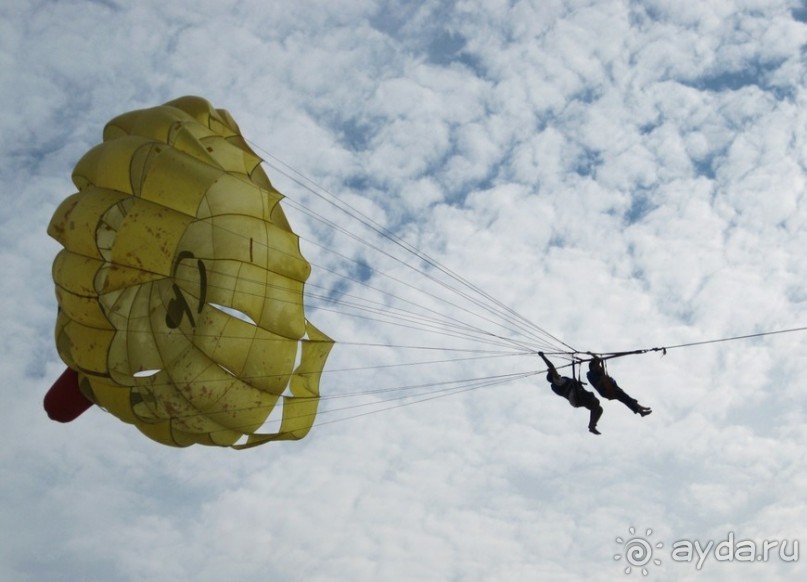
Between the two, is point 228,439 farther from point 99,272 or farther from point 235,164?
point 235,164

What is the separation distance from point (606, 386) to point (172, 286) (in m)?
6.20

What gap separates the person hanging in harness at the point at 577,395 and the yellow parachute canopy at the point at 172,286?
3.94 metres

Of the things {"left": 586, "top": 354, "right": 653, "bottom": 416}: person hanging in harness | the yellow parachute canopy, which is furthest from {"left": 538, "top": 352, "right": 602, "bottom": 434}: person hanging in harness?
the yellow parachute canopy

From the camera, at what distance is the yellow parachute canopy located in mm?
12375

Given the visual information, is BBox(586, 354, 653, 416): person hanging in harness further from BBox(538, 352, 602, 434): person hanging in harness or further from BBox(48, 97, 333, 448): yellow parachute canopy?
BBox(48, 97, 333, 448): yellow parachute canopy

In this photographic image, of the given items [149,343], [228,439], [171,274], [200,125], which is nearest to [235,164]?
[200,125]

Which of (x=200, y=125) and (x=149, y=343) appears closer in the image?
(x=149, y=343)

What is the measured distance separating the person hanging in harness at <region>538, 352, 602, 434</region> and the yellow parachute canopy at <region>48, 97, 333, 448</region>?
3940 millimetres

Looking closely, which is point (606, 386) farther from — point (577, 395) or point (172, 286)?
point (172, 286)

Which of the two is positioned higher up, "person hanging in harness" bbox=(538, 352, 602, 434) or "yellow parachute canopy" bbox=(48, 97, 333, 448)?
"person hanging in harness" bbox=(538, 352, 602, 434)

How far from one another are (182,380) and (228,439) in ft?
4.84

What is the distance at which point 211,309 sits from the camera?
12.6m

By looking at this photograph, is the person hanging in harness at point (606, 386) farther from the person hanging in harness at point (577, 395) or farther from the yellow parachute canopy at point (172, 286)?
the yellow parachute canopy at point (172, 286)

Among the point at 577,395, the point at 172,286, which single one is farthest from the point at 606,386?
the point at 172,286
